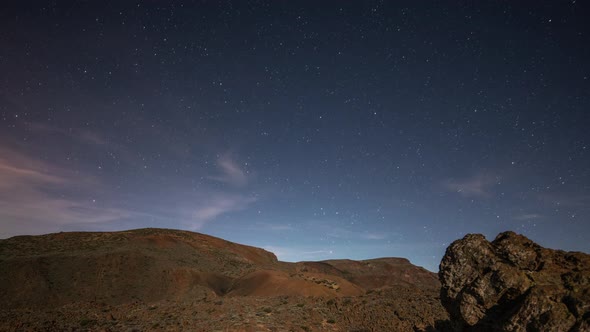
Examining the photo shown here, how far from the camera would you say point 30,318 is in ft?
72.7

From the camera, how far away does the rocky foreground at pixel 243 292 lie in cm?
902

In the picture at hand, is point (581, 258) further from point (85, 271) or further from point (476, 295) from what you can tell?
point (85, 271)

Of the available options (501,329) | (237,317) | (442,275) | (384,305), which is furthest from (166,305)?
(501,329)

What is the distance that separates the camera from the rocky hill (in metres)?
21.8

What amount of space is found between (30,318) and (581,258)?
31.5 m

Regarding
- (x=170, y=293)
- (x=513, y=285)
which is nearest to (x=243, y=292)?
(x=170, y=293)

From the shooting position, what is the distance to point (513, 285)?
29.5ft

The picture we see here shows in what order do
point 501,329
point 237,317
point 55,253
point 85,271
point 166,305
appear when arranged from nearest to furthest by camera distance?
point 501,329, point 237,317, point 166,305, point 85,271, point 55,253

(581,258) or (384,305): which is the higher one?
(581,258)

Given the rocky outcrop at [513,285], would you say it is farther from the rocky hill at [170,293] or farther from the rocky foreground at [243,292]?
the rocky hill at [170,293]

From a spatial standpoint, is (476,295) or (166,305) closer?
(476,295)

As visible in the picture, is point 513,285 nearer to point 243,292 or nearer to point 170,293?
point 243,292

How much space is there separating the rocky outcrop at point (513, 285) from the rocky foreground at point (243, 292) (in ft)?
0.09

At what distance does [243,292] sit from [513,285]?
31.5 metres
